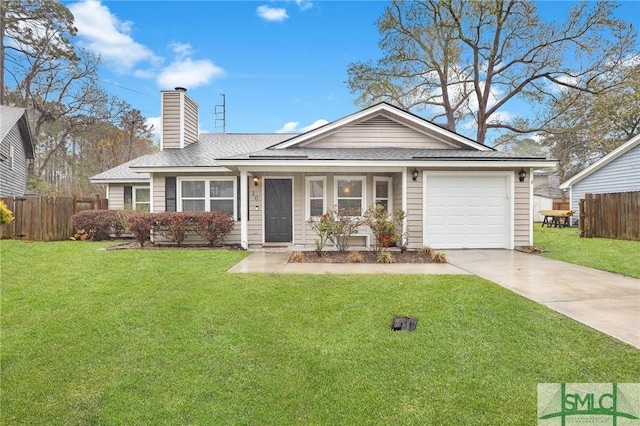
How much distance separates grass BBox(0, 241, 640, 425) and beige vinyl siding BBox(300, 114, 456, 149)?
21.9ft

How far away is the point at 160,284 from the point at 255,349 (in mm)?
2825

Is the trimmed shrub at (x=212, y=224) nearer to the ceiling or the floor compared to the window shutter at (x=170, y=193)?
nearer to the floor

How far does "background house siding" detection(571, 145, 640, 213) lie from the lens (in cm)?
1518

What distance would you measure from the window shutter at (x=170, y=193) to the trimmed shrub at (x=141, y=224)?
106 cm

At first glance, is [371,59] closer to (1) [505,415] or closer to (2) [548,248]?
(2) [548,248]

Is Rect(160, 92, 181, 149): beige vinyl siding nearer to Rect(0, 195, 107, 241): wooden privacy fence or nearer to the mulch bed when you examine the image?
Rect(0, 195, 107, 241): wooden privacy fence

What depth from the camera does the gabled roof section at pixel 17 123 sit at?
16797 mm

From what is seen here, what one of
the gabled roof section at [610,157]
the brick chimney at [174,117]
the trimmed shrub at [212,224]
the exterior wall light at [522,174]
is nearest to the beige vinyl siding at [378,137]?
the exterior wall light at [522,174]

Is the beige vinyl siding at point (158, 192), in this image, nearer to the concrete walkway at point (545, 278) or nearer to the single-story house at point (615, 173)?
the concrete walkway at point (545, 278)

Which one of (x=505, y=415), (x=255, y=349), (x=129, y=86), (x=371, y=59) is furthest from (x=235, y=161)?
(x=129, y=86)

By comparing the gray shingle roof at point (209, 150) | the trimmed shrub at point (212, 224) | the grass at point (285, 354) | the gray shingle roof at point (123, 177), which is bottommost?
the grass at point (285, 354)

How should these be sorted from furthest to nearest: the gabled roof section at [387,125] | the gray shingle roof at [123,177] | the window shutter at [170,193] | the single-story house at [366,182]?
1. the gray shingle roof at [123,177]
2. the window shutter at [170,193]
3. the gabled roof section at [387,125]
4. the single-story house at [366,182]

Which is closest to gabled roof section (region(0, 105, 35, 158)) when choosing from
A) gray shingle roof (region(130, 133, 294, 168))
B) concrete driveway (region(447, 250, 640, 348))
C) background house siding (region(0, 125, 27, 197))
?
background house siding (region(0, 125, 27, 197))

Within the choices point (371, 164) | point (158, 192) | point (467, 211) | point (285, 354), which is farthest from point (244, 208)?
point (285, 354)
